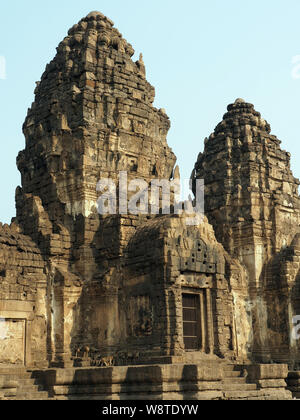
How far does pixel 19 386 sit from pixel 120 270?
5763 mm

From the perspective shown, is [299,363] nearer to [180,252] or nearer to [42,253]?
[180,252]

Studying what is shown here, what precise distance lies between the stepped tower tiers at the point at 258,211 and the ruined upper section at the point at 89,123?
14.3 ft

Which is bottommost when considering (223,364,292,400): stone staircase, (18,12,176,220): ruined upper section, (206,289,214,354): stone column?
(223,364,292,400): stone staircase

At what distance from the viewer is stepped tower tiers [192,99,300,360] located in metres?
27.0

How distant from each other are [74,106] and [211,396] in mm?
11647

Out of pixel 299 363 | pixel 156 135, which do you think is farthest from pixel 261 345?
pixel 156 135

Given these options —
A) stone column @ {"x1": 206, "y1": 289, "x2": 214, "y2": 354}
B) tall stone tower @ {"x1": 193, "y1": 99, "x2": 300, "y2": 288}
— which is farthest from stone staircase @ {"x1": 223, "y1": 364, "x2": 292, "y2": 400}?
tall stone tower @ {"x1": 193, "y1": 99, "x2": 300, "y2": 288}

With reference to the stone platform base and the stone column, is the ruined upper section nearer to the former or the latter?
the stone column

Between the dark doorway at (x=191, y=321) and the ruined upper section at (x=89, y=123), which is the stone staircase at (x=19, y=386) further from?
the ruined upper section at (x=89, y=123)

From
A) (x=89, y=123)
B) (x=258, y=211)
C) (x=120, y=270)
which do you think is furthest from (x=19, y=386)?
(x=258, y=211)

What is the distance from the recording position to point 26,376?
699 inches
